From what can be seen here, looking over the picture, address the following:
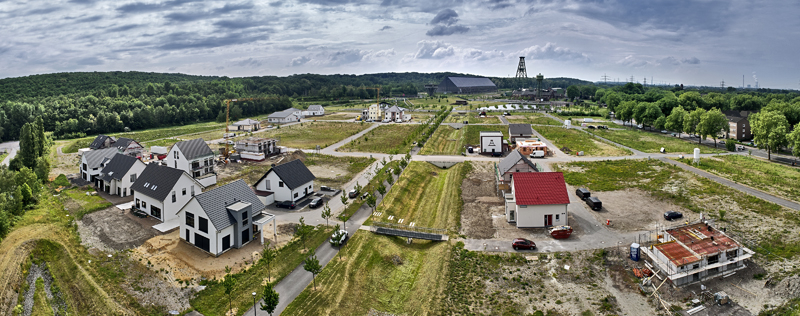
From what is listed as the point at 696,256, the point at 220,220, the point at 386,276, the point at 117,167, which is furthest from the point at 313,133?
the point at 696,256

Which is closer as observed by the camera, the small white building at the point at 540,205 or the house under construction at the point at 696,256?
the house under construction at the point at 696,256

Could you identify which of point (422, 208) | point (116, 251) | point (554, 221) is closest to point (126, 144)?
point (116, 251)

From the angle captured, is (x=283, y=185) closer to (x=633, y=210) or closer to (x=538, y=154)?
(x=633, y=210)

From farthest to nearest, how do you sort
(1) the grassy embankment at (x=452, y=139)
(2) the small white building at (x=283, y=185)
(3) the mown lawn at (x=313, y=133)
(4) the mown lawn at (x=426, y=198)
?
(3) the mown lawn at (x=313, y=133), (1) the grassy embankment at (x=452, y=139), (2) the small white building at (x=283, y=185), (4) the mown lawn at (x=426, y=198)

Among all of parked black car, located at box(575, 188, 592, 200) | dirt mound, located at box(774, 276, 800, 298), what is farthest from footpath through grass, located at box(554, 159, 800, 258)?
parked black car, located at box(575, 188, 592, 200)

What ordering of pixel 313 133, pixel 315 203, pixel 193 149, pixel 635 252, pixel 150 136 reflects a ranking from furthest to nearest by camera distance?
pixel 150 136 → pixel 313 133 → pixel 193 149 → pixel 315 203 → pixel 635 252

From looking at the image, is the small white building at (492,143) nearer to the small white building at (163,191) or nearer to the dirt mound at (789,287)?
the dirt mound at (789,287)

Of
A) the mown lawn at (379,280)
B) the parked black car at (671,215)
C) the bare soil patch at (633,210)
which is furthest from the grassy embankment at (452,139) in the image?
the mown lawn at (379,280)
